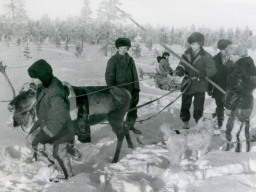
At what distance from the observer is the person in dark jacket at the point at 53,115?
3.40 m

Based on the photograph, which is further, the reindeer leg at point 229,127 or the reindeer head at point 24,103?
the reindeer leg at point 229,127

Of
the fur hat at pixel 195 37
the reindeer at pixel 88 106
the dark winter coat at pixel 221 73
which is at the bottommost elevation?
the reindeer at pixel 88 106

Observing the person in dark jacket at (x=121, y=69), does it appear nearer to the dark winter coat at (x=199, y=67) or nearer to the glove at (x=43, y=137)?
the dark winter coat at (x=199, y=67)

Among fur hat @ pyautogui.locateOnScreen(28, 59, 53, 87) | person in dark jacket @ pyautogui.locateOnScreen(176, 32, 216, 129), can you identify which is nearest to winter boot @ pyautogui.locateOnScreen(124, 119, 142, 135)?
person in dark jacket @ pyautogui.locateOnScreen(176, 32, 216, 129)

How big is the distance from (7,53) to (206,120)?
6822 millimetres

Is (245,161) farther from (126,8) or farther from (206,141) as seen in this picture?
(126,8)

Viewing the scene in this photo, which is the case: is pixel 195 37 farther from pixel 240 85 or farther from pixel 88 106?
pixel 88 106

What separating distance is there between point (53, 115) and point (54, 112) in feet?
0.16

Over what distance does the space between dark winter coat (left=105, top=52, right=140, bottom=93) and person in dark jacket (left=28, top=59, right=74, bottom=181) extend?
181cm

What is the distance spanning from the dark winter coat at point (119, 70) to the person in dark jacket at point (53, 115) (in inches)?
71.3

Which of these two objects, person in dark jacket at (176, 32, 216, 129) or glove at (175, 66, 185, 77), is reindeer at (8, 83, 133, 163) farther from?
person in dark jacket at (176, 32, 216, 129)

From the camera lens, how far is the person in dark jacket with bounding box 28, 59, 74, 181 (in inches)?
134

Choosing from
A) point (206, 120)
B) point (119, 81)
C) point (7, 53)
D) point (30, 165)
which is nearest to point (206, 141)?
point (206, 120)

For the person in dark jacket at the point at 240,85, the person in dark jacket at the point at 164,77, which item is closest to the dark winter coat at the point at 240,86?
the person in dark jacket at the point at 240,85
